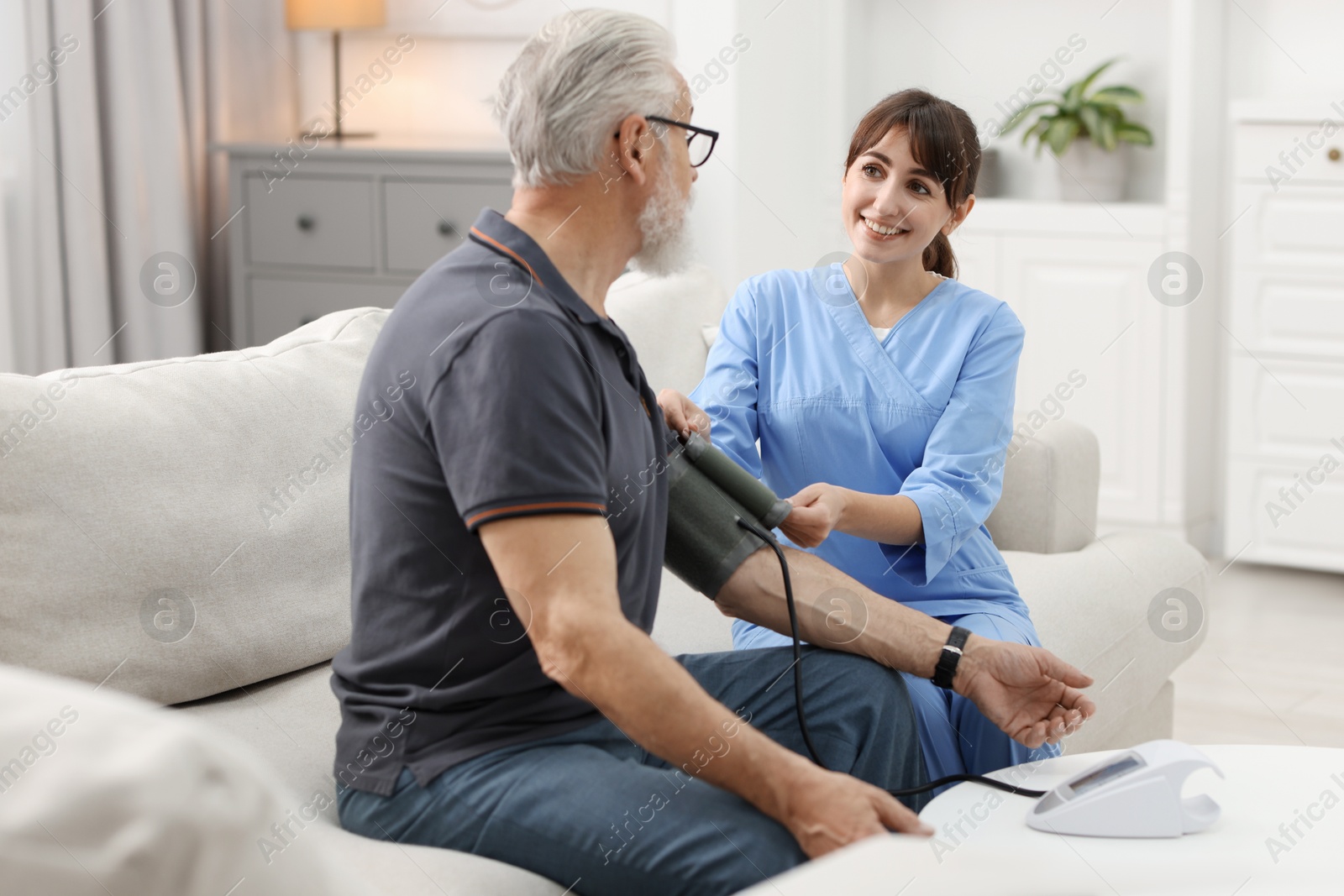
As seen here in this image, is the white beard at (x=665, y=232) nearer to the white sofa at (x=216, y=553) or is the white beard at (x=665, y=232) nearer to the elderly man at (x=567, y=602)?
the elderly man at (x=567, y=602)

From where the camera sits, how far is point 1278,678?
8.87 feet

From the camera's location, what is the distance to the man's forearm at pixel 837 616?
1.41 m

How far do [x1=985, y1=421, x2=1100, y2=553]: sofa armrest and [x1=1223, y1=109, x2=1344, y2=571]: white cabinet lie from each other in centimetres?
128

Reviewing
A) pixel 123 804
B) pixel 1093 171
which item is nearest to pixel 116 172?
pixel 1093 171

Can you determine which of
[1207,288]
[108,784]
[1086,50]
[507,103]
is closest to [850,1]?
[1086,50]

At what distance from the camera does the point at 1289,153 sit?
312cm

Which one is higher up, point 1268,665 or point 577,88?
point 577,88

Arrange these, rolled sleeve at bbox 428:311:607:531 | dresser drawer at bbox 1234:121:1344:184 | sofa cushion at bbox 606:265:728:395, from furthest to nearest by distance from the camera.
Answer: dresser drawer at bbox 1234:121:1344:184 → sofa cushion at bbox 606:265:728:395 → rolled sleeve at bbox 428:311:607:531

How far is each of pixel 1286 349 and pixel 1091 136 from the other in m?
0.74

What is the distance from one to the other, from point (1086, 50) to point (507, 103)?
2866 mm

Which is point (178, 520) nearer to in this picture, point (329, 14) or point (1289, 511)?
point (1289, 511)

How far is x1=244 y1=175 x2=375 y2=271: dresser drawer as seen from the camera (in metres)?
3.70

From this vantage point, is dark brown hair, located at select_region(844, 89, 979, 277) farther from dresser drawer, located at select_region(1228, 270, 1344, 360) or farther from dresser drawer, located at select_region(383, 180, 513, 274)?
dresser drawer, located at select_region(383, 180, 513, 274)

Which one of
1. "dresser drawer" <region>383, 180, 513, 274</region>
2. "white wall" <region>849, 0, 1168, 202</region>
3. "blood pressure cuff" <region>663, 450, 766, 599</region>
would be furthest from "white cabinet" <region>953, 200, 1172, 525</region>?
"blood pressure cuff" <region>663, 450, 766, 599</region>
